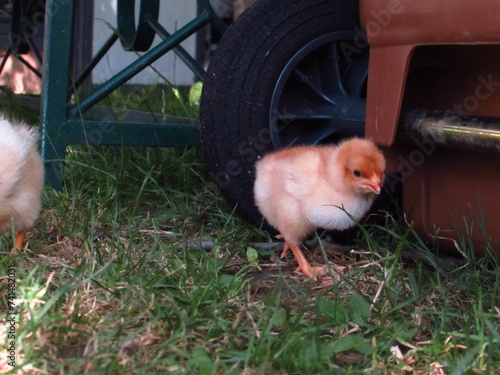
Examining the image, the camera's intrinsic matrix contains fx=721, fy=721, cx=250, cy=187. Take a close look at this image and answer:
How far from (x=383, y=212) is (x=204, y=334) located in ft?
3.31

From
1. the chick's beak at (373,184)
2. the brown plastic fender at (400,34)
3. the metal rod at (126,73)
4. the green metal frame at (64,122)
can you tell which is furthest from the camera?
the metal rod at (126,73)

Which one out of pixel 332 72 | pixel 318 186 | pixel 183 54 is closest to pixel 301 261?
pixel 318 186

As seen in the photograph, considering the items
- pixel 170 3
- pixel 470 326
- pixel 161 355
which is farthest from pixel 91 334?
pixel 170 3

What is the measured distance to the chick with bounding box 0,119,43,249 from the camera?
1870mm

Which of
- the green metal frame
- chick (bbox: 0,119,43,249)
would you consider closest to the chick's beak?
chick (bbox: 0,119,43,249)

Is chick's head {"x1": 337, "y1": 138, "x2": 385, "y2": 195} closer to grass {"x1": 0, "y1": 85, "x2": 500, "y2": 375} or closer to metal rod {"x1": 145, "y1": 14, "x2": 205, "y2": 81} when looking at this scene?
grass {"x1": 0, "y1": 85, "x2": 500, "y2": 375}

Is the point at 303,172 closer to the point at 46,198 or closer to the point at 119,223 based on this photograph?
the point at 119,223

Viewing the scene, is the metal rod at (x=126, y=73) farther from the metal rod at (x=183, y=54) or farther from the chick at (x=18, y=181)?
the chick at (x=18, y=181)

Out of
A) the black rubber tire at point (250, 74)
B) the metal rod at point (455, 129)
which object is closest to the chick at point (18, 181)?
the black rubber tire at point (250, 74)

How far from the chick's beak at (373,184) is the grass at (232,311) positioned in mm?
172

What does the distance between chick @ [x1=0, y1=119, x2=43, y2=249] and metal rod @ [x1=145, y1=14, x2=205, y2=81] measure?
1231 millimetres

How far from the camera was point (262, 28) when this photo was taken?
7.36 ft

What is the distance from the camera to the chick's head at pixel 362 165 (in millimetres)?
1877

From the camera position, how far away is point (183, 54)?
3375mm
